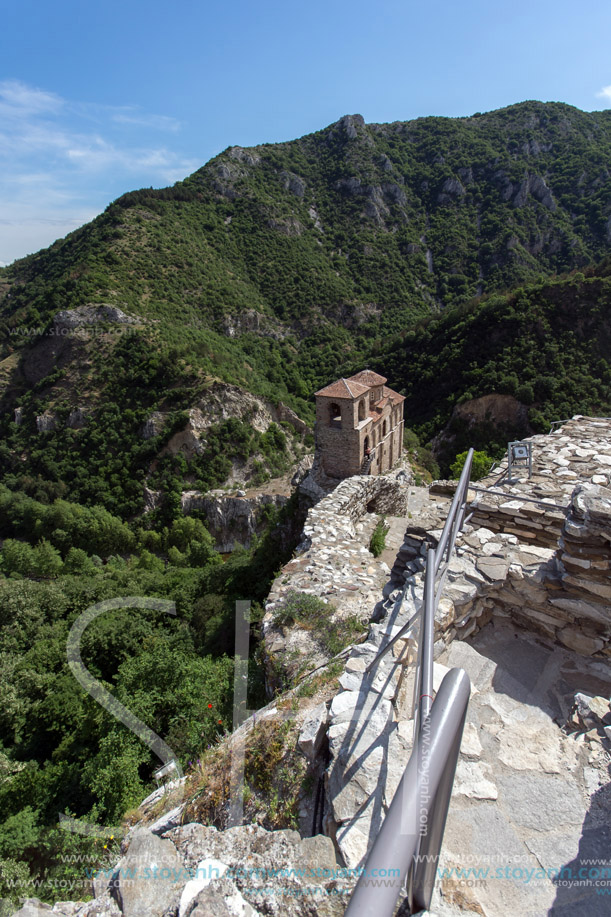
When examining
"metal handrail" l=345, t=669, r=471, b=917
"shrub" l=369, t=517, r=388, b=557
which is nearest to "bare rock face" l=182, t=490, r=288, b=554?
"shrub" l=369, t=517, r=388, b=557

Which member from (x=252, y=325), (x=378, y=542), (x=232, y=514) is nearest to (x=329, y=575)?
(x=378, y=542)

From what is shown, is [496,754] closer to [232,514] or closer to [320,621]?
[320,621]

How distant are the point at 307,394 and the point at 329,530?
4060 cm

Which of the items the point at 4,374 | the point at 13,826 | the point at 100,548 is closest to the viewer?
the point at 13,826

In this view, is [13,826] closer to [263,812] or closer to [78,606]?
[263,812]

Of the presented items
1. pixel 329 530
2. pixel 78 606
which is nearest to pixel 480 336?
pixel 329 530

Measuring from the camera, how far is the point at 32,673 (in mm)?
9375

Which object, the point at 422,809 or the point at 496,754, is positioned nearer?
the point at 422,809

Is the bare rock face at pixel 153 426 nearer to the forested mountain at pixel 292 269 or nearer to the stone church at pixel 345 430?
the forested mountain at pixel 292 269

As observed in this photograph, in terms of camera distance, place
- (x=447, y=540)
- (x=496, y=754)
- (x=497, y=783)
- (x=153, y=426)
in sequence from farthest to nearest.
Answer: (x=153, y=426) < (x=447, y=540) < (x=496, y=754) < (x=497, y=783)

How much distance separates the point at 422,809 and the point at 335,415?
1553cm

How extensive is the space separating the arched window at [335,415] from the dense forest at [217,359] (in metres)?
4.72

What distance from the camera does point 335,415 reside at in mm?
16562

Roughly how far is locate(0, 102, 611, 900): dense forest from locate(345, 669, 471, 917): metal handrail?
4.06 meters
